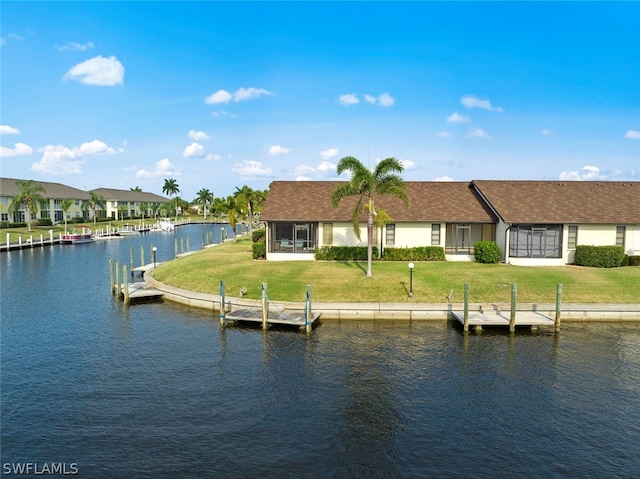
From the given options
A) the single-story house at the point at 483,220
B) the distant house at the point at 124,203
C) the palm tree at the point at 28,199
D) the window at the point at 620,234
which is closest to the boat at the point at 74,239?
the palm tree at the point at 28,199

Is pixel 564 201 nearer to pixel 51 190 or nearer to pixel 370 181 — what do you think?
pixel 370 181

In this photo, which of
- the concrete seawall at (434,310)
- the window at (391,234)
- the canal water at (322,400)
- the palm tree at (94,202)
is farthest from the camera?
the palm tree at (94,202)

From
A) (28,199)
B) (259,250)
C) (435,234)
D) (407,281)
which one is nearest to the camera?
(407,281)

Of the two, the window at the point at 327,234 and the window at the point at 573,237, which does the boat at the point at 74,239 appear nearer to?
the window at the point at 327,234

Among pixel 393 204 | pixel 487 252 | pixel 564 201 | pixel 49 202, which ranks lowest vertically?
pixel 487 252

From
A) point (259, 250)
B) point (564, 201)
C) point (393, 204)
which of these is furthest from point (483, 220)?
point (259, 250)

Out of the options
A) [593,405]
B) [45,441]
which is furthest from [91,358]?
[593,405]

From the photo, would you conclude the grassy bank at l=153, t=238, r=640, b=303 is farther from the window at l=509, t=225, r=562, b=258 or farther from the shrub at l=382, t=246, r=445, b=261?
the window at l=509, t=225, r=562, b=258
